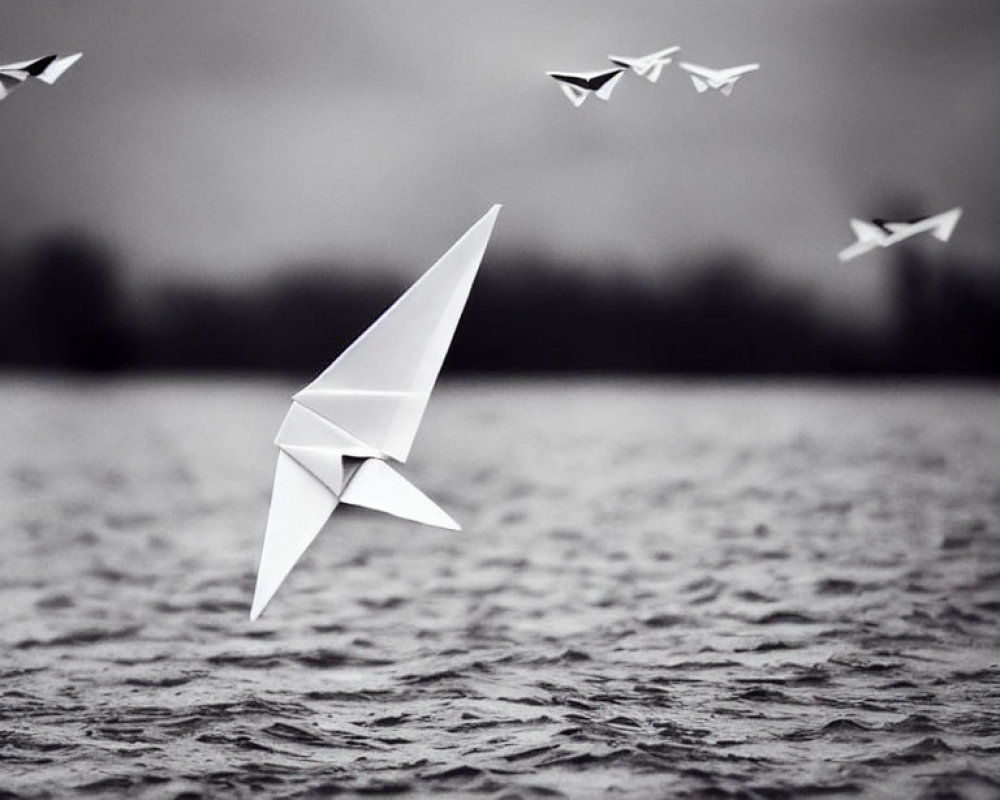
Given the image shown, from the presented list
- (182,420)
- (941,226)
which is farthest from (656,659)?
(182,420)

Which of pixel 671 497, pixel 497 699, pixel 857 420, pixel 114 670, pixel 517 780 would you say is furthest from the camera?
pixel 857 420

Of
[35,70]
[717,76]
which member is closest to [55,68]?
[35,70]

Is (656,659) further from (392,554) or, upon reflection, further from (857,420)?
(857,420)

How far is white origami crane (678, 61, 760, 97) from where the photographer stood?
464 inches

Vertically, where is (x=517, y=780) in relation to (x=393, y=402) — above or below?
below

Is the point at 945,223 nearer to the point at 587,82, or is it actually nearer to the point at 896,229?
the point at 896,229

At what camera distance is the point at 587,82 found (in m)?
11.9

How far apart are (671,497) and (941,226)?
141 feet

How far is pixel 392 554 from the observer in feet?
123

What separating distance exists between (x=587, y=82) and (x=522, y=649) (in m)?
11.9

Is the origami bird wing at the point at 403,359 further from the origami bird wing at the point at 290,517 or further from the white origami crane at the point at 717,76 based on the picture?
the white origami crane at the point at 717,76

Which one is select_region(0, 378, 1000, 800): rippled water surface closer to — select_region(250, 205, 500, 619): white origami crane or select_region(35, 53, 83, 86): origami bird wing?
select_region(250, 205, 500, 619): white origami crane

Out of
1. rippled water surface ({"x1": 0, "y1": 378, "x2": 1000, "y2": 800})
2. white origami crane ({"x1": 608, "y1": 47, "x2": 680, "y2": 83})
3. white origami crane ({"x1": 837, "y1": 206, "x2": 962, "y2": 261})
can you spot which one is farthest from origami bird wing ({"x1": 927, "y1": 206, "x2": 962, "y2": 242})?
rippled water surface ({"x1": 0, "y1": 378, "x2": 1000, "y2": 800})

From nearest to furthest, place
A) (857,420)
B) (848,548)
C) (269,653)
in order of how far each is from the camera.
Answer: (269,653)
(848,548)
(857,420)
